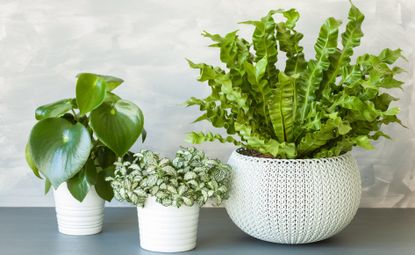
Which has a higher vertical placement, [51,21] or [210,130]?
[51,21]

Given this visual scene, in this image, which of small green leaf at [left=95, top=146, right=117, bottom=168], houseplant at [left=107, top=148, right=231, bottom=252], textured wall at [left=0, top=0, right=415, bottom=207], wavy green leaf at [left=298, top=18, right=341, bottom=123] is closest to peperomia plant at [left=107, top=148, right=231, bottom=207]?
houseplant at [left=107, top=148, right=231, bottom=252]

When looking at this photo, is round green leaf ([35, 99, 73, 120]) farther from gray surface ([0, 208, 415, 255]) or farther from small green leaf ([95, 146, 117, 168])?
gray surface ([0, 208, 415, 255])

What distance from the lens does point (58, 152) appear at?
1.48m

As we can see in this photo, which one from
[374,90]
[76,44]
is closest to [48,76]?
[76,44]

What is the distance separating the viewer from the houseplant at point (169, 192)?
1.46 meters

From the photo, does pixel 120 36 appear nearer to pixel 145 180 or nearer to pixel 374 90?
pixel 145 180

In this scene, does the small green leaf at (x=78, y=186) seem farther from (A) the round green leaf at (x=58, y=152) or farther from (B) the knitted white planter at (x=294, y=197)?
(B) the knitted white planter at (x=294, y=197)

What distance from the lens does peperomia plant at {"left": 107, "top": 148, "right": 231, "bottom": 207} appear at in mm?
1460

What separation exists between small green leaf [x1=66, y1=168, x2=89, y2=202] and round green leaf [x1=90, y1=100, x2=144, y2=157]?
0.13 meters

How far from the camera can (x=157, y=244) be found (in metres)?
1.50

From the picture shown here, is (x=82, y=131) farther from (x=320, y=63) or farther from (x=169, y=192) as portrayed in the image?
(x=320, y=63)

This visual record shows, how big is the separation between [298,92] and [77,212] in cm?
59

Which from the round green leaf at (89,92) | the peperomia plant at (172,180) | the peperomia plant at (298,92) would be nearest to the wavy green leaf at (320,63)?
the peperomia plant at (298,92)

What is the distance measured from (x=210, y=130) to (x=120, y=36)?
0.35 m
